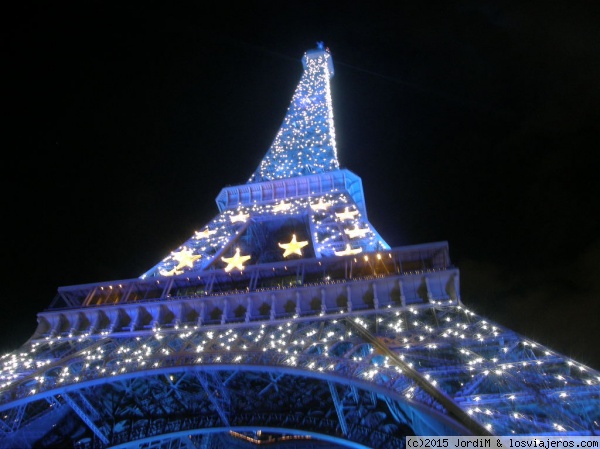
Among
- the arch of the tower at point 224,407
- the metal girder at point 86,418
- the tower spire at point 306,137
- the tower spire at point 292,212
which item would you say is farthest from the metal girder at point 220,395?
the tower spire at point 306,137

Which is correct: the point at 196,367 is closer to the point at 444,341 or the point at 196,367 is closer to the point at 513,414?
the point at 444,341

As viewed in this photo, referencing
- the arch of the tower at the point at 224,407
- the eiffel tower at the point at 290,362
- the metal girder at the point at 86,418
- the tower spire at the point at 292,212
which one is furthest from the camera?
the tower spire at the point at 292,212

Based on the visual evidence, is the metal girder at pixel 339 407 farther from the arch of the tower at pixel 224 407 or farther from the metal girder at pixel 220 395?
the metal girder at pixel 220 395

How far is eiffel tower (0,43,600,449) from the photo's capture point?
10578 millimetres

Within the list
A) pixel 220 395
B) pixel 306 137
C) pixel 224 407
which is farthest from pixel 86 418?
pixel 306 137

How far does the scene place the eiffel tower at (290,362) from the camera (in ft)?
34.7

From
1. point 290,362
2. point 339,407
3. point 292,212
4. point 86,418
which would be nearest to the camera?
point 290,362

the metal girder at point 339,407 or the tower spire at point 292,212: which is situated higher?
the tower spire at point 292,212

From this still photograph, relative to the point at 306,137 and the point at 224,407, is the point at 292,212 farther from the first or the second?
the point at 224,407

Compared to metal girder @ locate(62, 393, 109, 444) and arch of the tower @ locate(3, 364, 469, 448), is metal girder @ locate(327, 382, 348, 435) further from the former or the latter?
metal girder @ locate(62, 393, 109, 444)

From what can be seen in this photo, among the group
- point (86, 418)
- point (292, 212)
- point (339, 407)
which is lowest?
point (86, 418)

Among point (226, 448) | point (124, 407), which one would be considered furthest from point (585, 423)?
point (226, 448)

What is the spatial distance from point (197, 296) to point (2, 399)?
723 centimetres

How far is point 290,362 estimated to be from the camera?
1300 cm
